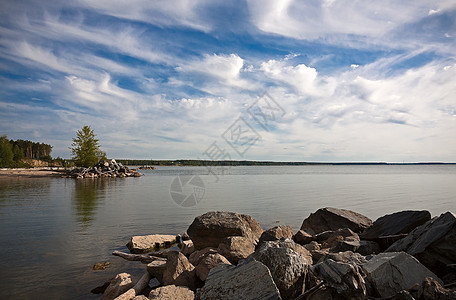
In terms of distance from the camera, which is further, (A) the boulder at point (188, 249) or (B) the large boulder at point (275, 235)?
(A) the boulder at point (188, 249)

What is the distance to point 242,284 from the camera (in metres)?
4.45

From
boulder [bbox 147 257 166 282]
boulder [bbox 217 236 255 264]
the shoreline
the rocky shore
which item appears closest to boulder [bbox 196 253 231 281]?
the rocky shore

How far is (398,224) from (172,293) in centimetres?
639

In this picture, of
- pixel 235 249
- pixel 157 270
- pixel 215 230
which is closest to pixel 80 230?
pixel 215 230

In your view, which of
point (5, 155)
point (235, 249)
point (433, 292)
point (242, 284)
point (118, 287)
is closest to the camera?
point (433, 292)

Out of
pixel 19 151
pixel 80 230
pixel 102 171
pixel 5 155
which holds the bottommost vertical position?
pixel 80 230

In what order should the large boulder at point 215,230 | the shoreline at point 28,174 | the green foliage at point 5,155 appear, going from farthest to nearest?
the green foliage at point 5,155, the shoreline at point 28,174, the large boulder at point 215,230

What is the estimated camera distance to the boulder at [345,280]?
13.8ft

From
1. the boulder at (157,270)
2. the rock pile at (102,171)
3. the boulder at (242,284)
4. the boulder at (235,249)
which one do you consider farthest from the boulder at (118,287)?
the rock pile at (102,171)

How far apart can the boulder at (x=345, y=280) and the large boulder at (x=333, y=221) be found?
7272 mm

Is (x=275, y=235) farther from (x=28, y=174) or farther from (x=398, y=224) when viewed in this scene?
(x=28, y=174)

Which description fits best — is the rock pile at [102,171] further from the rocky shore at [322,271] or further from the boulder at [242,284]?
the boulder at [242,284]

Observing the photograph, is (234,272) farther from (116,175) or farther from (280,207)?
(116,175)

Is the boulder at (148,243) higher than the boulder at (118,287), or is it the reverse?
the boulder at (118,287)
